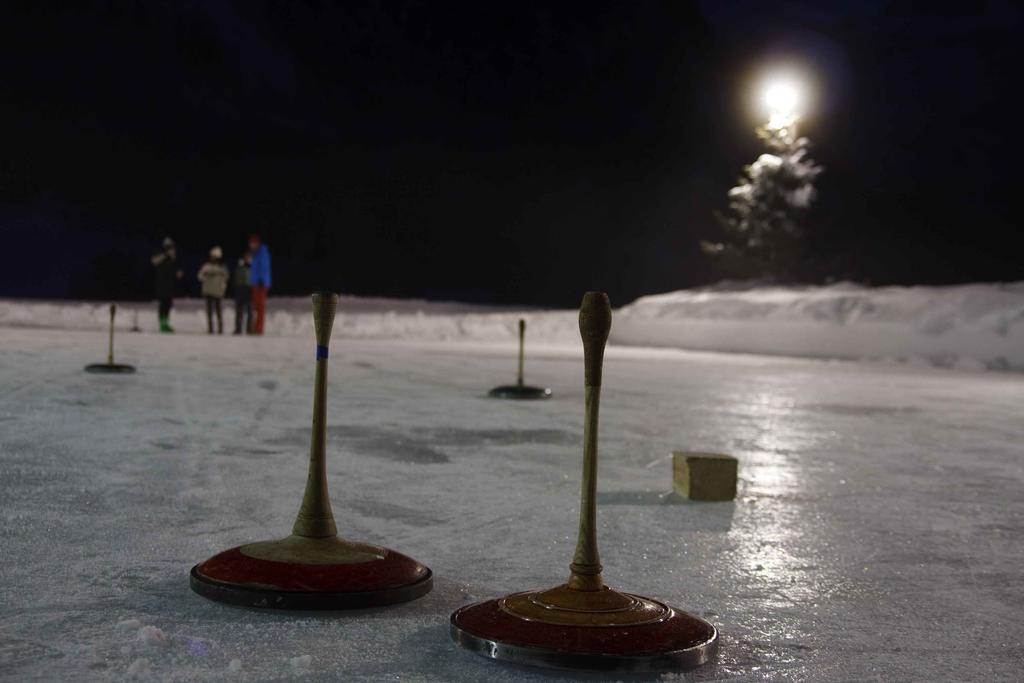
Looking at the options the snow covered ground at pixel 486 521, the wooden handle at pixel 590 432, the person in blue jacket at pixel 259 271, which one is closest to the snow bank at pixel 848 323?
the snow covered ground at pixel 486 521

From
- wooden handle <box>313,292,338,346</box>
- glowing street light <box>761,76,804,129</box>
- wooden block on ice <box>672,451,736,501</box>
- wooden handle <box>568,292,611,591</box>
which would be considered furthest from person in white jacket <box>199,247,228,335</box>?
wooden handle <box>568,292,611,591</box>

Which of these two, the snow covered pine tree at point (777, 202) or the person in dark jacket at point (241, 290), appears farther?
the snow covered pine tree at point (777, 202)

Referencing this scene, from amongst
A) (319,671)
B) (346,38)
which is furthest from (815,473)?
(346,38)

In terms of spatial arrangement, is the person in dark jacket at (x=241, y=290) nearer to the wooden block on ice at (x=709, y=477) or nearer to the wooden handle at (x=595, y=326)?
the wooden block on ice at (x=709, y=477)

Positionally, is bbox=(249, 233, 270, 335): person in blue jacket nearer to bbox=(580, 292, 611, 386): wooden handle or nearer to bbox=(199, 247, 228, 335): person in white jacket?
bbox=(199, 247, 228, 335): person in white jacket

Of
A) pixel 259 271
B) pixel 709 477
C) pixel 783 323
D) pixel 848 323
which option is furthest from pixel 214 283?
pixel 709 477

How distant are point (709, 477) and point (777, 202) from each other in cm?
2841

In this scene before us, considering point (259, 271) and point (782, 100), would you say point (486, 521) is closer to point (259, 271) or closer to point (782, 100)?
point (259, 271)

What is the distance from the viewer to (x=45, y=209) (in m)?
56.4

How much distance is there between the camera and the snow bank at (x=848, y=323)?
17391mm

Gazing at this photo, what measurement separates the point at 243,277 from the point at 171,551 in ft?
61.3

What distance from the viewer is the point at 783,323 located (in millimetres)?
21219

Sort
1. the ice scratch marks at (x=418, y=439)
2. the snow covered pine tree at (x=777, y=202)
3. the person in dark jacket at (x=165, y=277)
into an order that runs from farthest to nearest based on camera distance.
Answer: the snow covered pine tree at (x=777, y=202), the person in dark jacket at (x=165, y=277), the ice scratch marks at (x=418, y=439)

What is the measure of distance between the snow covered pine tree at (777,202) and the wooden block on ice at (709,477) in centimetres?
2744
